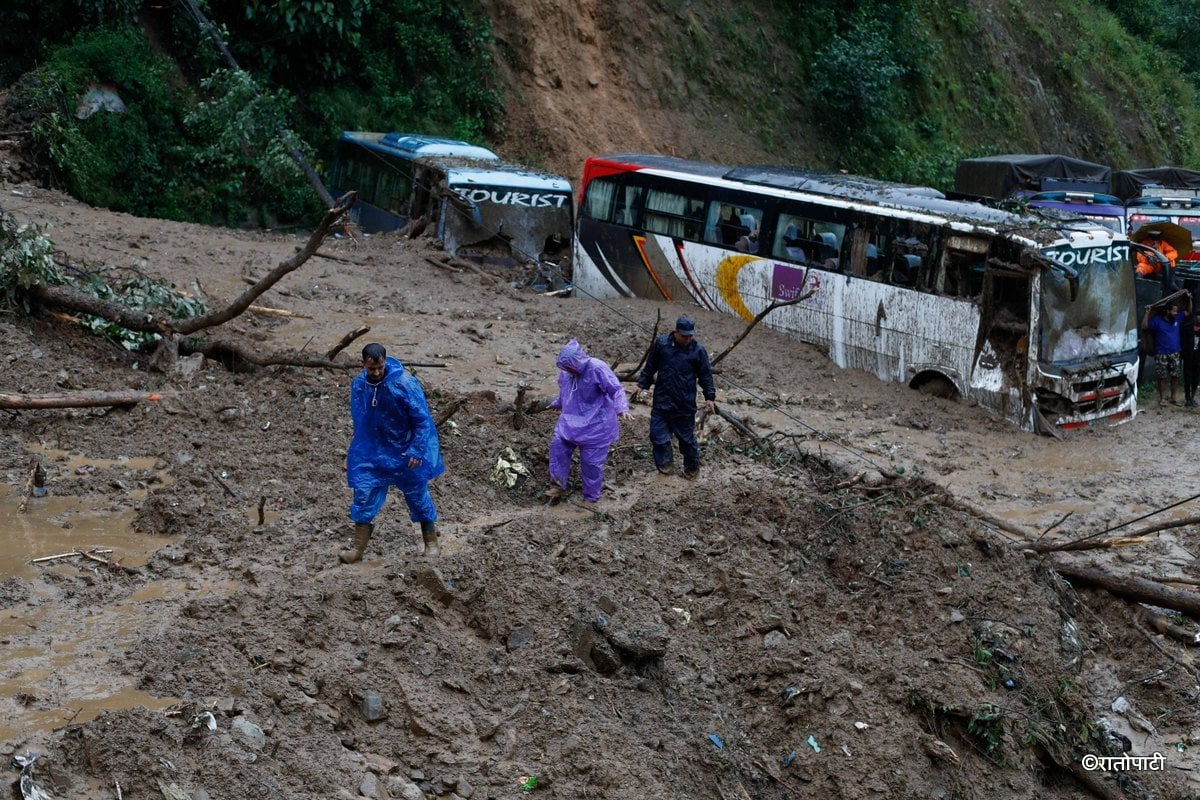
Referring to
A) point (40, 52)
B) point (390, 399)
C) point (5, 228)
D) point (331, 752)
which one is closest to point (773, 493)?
point (390, 399)

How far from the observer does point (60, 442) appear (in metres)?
9.43

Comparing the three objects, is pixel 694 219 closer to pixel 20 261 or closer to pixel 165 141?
pixel 20 261

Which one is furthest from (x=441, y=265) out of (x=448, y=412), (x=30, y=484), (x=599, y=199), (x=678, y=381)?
(x=30, y=484)

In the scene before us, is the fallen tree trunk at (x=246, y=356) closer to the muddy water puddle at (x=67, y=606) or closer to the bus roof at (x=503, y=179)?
the muddy water puddle at (x=67, y=606)

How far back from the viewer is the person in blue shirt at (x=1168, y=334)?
46.7 feet

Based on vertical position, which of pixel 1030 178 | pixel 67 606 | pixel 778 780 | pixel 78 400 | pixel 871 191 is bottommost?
pixel 778 780

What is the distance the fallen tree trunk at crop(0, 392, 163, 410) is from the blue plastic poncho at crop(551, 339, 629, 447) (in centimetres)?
340

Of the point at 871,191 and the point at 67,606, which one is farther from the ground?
the point at 871,191

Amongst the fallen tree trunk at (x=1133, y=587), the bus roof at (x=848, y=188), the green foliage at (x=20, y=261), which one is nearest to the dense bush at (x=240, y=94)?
the bus roof at (x=848, y=188)

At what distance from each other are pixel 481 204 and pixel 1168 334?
8839 mm

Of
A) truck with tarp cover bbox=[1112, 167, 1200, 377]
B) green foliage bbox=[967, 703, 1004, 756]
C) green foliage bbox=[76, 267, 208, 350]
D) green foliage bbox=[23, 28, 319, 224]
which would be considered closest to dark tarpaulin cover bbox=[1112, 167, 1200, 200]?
truck with tarp cover bbox=[1112, 167, 1200, 377]

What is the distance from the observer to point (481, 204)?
17078 millimetres

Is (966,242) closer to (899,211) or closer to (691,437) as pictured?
(899,211)

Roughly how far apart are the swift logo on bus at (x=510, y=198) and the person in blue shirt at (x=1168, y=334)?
7.80 meters
